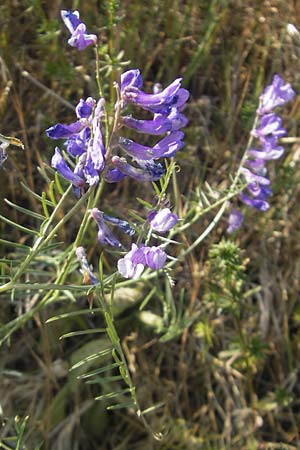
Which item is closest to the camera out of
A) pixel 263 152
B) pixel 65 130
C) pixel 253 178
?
pixel 65 130

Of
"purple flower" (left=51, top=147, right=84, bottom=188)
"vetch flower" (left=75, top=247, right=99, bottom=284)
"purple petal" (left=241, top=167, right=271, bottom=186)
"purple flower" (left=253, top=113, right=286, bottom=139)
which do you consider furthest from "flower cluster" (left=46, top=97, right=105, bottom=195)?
"purple flower" (left=253, top=113, right=286, bottom=139)

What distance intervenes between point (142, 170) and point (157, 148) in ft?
0.20

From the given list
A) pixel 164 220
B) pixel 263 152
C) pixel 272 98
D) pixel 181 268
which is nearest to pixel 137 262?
pixel 164 220

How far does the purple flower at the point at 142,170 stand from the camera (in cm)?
159

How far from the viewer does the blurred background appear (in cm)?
272

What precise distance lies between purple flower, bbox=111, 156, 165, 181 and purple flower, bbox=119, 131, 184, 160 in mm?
18

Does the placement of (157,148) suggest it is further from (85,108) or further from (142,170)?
(85,108)

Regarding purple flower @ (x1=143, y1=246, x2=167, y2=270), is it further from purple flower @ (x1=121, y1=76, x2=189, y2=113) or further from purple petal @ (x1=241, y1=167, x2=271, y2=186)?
purple petal @ (x1=241, y1=167, x2=271, y2=186)

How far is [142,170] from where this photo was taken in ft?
5.27

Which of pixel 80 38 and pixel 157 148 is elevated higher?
pixel 80 38

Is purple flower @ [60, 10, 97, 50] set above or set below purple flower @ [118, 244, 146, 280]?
above

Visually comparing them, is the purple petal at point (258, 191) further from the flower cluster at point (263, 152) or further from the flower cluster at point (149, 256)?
the flower cluster at point (149, 256)

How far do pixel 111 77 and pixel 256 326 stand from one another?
1224 millimetres

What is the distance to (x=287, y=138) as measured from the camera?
3.15 m
